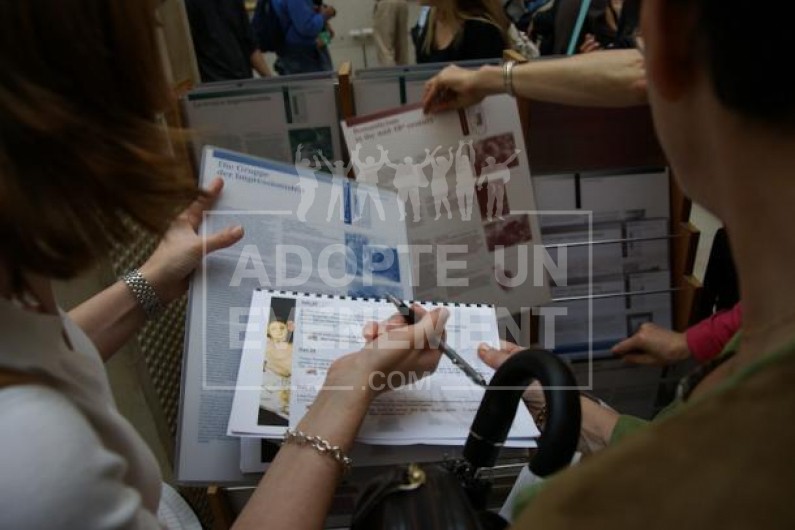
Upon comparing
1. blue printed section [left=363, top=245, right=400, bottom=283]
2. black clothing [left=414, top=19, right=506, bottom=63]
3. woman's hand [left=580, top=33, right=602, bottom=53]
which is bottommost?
blue printed section [left=363, top=245, right=400, bottom=283]

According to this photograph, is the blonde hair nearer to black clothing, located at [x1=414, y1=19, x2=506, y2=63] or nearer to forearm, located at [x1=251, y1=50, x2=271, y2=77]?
black clothing, located at [x1=414, y1=19, x2=506, y2=63]

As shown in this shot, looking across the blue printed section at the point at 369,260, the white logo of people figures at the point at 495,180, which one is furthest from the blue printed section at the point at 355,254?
the white logo of people figures at the point at 495,180

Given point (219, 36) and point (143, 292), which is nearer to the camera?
point (143, 292)

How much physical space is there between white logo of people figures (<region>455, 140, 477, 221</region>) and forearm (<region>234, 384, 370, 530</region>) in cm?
59

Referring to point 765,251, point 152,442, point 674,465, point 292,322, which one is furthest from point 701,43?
point 152,442

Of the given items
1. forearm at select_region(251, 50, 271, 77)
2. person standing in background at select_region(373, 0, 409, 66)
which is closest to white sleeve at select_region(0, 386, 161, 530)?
forearm at select_region(251, 50, 271, 77)

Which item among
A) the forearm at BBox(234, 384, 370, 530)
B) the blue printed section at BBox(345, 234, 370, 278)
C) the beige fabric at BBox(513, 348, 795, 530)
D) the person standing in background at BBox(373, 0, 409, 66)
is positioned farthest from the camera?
the person standing in background at BBox(373, 0, 409, 66)

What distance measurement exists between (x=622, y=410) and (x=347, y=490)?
38.2 inches

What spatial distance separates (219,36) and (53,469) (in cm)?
281

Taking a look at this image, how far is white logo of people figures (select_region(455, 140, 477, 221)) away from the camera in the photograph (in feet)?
4.06

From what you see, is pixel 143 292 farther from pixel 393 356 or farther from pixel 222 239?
pixel 393 356

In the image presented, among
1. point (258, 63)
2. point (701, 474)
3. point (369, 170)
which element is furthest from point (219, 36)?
point (701, 474)

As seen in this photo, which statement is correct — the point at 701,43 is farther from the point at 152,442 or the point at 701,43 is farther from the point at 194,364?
the point at 152,442

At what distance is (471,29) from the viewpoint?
7.00 feet
